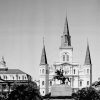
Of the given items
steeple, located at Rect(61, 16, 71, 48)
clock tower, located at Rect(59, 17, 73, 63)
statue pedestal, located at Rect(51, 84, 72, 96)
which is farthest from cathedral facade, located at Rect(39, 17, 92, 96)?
statue pedestal, located at Rect(51, 84, 72, 96)

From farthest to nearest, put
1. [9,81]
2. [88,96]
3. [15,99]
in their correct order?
[9,81] < [88,96] < [15,99]

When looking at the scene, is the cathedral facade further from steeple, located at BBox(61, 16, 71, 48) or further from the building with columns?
the building with columns

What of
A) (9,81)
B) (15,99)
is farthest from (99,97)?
(9,81)

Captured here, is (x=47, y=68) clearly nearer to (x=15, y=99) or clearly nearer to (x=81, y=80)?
(x=81, y=80)

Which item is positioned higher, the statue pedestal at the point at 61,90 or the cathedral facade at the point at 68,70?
the cathedral facade at the point at 68,70

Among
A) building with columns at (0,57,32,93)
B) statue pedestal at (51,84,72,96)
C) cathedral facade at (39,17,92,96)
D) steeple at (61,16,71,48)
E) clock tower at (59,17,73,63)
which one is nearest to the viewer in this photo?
statue pedestal at (51,84,72,96)

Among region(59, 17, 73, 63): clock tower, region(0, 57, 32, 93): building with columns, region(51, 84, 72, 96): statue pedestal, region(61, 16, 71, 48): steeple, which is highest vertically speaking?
region(61, 16, 71, 48): steeple

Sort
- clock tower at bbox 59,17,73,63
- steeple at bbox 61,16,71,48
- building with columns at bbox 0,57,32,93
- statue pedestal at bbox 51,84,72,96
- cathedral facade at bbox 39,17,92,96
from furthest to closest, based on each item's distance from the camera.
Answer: steeple at bbox 61,16,71,48
clock tower at bbox 59,17,73,63
cathedral facade at bbox 39,17,92,96
building with columns at bbox 0,57,32,93
statue pedestal at bbox 51,84,72,96

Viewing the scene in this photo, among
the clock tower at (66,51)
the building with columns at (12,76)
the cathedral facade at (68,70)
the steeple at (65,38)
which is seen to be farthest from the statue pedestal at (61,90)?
the steeple at (65,38)

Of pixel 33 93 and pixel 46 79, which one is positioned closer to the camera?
pixel 33 93

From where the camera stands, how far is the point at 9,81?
164375mm

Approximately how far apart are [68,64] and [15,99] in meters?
103

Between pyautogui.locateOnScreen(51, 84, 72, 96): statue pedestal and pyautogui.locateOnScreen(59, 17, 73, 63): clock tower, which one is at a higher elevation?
pyautogui.locateOnScreen(59, 17, 73, 63): clock tower

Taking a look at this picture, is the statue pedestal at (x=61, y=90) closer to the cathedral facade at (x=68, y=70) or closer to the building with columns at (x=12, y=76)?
the building with columns at (x=12, y=76)
